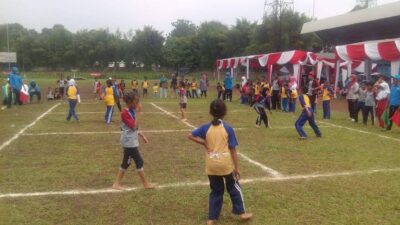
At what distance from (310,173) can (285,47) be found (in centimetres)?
5508

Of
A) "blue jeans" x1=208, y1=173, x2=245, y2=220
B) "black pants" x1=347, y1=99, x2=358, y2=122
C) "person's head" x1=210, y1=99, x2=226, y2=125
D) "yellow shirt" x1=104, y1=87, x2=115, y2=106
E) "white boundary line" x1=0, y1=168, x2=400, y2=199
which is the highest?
"person's head" x1=210, y1=99, x2=226, y2=125

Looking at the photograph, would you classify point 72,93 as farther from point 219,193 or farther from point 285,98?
point 219,193

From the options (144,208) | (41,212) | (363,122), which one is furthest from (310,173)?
(363,122)

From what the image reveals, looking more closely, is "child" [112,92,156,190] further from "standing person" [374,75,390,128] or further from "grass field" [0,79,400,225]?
"standing person" [374,75,390,128]

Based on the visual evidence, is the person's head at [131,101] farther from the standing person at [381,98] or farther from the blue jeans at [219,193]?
the standing person at [381,98]

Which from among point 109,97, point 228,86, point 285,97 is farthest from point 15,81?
point 285,97

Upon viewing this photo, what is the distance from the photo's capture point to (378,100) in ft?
47.1

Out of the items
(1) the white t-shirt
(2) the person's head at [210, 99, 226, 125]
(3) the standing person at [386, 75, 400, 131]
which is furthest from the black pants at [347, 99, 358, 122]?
(2) the person's head at [210, 99, 226, 125]

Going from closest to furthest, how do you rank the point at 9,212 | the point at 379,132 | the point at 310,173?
the point at 9,212 → the point at 310,173 → the point at 379,132

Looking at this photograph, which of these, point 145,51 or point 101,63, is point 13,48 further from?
point 145,51

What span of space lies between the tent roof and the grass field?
24739 mm

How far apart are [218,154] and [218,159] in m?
0.06

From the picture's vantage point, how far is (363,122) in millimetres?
15062

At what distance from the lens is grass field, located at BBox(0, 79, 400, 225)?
572 cm
